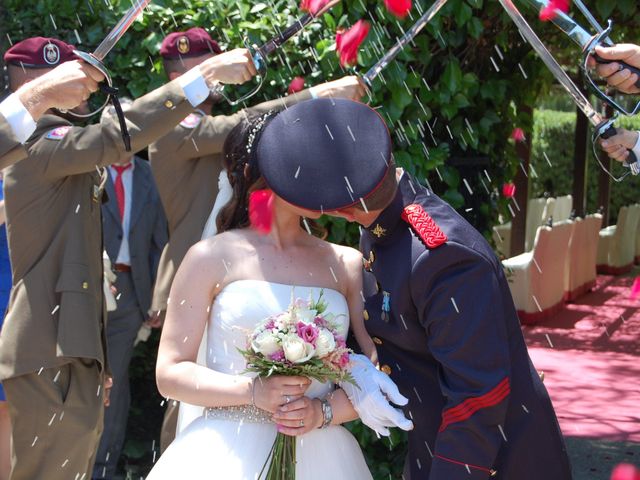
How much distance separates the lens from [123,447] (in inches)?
244

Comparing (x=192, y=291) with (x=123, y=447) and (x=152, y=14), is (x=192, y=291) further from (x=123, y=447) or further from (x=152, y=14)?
(x=123, y=447)

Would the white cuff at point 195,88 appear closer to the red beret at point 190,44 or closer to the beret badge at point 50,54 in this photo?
the beret badge at point 50,54

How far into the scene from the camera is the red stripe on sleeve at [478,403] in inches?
99.4

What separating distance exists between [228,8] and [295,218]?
227 centimetres

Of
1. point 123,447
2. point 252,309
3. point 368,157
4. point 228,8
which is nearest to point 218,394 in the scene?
point 252,309

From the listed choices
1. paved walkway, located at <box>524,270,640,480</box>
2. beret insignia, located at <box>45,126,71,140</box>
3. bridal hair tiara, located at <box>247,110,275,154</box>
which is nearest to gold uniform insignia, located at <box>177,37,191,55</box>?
beret insignia, located at <box>45,126,71,140</box>

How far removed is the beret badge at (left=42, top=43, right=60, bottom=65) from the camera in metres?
4.53

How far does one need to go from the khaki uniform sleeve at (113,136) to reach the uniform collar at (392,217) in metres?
1.59

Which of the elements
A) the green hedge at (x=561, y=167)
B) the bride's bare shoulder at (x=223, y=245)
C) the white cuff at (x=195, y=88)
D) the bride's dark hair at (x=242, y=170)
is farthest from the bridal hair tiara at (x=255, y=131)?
the green hedge at (x=561, y=167)

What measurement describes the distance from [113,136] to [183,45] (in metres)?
1.13

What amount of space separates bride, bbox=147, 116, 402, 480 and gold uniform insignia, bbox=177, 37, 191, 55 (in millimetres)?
1765

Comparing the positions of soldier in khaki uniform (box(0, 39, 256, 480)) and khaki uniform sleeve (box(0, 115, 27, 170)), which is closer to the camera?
khaki uniform sleeve (box(0, 115, 27, 170))

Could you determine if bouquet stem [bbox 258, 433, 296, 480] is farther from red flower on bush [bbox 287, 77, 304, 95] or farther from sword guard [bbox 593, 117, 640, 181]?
red flower on bush [bbox 287, 77, 304, 95]

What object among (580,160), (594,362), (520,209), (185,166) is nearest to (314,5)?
(185,166)
